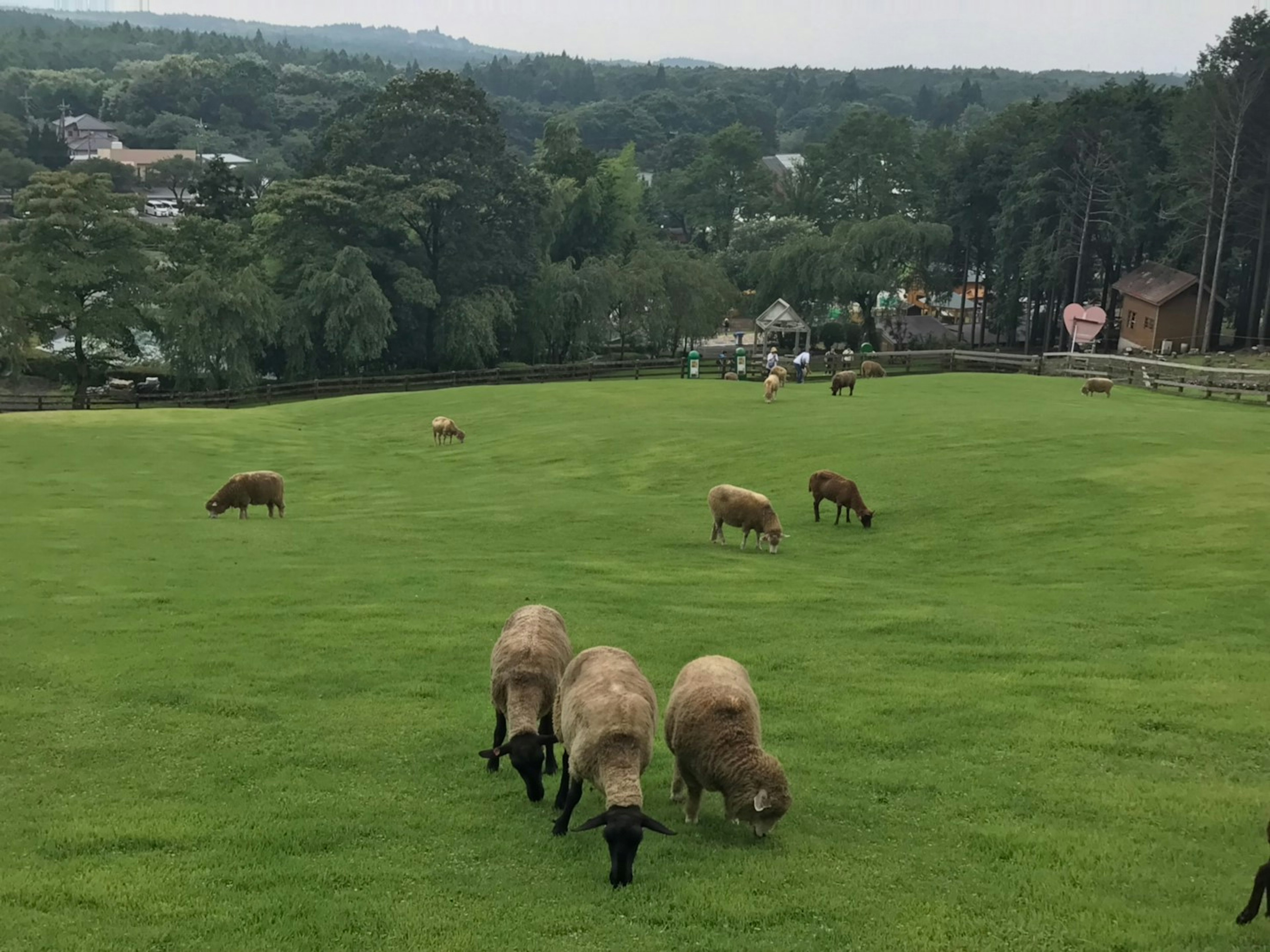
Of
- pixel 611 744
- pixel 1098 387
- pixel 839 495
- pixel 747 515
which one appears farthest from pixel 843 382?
pixel 611 744

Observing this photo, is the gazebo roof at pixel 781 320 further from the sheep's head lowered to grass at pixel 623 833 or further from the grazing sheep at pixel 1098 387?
the sheep's head lowered to grass at pixel 623 833

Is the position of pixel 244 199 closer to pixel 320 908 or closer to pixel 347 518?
pixel 347 518

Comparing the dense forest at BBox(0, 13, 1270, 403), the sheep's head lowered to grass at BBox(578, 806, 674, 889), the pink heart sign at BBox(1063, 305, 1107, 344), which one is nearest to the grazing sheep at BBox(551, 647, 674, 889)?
the sheep's head lowered to grass at BBox(578, 806, 674, 889)

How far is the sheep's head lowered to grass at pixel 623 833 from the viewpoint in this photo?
739 cm

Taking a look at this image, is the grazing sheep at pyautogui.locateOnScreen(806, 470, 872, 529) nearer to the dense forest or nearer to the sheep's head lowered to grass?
the sheep's head lowered to grass

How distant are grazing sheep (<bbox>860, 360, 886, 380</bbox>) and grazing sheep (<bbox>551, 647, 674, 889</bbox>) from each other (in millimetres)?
39659

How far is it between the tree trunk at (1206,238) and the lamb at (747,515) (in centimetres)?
4640

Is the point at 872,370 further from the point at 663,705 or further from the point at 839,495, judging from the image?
the point at 663,705

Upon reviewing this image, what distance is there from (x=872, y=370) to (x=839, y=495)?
27060 mm

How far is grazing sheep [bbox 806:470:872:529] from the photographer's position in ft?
69.6

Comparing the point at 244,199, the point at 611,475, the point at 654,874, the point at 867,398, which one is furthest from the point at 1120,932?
the point at 244,199

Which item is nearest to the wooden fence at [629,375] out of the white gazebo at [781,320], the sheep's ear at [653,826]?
the white gazebo at [781,320]

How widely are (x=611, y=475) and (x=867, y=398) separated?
46.1 ft

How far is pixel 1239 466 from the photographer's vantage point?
22.8m
